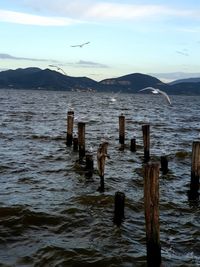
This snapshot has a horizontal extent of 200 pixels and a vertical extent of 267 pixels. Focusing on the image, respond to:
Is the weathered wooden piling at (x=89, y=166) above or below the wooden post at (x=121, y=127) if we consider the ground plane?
below

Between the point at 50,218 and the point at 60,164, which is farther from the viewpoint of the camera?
the point at 60,164

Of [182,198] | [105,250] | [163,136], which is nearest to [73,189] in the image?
[182,198]

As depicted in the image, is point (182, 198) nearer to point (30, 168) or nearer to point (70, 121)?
point (30, 168)

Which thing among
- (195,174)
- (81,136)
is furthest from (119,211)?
(81,136)

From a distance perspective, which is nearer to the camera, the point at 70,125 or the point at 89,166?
the point at 89,166

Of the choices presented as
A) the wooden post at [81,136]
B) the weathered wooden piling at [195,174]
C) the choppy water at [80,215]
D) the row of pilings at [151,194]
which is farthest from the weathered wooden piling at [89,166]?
the weathered wooden piling at [195,174]

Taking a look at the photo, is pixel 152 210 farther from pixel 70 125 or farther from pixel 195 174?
pixel 70 125

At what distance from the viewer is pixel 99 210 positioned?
1639cm

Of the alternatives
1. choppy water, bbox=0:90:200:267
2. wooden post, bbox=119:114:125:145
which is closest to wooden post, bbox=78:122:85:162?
choppy water, bbox=0:90:200:267

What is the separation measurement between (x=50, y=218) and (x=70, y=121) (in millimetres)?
14256

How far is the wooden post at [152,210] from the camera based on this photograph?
35.2 ft

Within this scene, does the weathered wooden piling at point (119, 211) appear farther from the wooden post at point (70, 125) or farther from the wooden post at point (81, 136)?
the wooden post at point (70, 125)

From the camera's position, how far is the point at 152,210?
10.9 meters

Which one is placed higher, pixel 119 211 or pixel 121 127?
pixel 121 127
